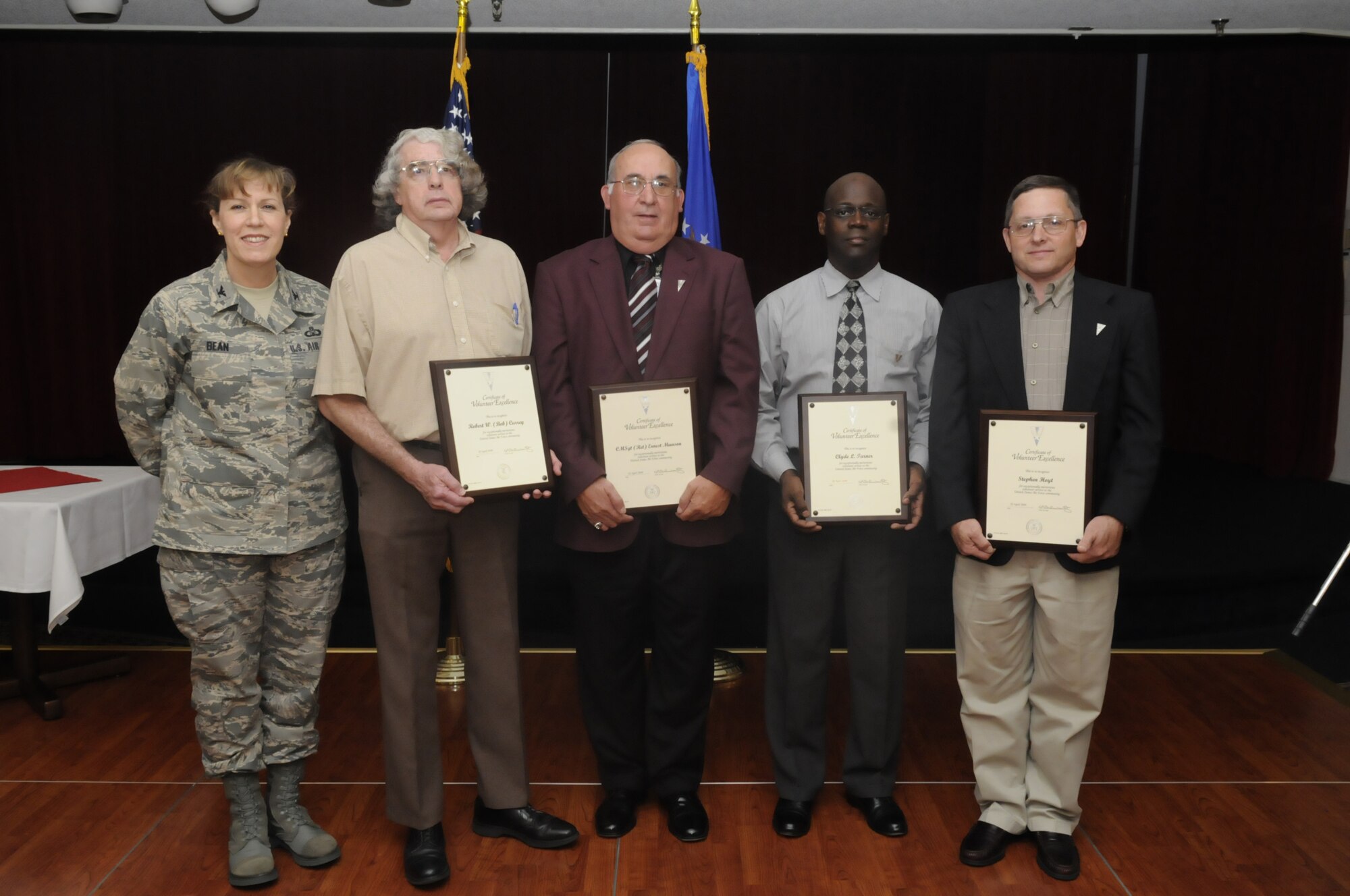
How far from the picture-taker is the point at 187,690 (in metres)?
3.67

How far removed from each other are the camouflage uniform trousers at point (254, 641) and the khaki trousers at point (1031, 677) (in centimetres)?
155

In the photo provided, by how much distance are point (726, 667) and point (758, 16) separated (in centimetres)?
491

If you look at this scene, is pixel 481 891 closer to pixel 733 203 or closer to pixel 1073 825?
pixel 1073 825

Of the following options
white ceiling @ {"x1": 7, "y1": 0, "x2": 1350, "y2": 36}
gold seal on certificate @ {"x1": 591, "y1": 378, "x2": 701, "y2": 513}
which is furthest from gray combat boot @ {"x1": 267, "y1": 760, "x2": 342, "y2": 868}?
white ceiling @ {"x1": 7, "y1": 0, "x2": 1350, "y2": 36}

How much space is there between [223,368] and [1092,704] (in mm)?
2157

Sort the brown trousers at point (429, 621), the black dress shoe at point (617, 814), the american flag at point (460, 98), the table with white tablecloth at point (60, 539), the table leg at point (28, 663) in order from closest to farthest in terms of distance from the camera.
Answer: the brown trousers at point (429, 621) < the black dress shoe at point (617, 814) < the table with white tablecloth at point (60, 539) < the table leg at point (28, 663) < the american flag at point (460, 98)

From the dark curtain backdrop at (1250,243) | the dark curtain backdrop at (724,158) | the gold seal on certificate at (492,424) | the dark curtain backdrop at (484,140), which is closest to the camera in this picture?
the gold seal on certificate at (492,424)

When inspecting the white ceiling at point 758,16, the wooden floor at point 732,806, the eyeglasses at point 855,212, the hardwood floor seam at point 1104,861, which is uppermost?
the white ceiling at point 758,16

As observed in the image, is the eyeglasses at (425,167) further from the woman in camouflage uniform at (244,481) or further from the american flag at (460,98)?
the american flag at (460,98)

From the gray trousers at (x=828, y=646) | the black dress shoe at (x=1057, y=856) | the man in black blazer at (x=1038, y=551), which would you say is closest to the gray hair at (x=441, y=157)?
the gray trousers at (x=828, y=646)

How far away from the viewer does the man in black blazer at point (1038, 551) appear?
245 centimetres

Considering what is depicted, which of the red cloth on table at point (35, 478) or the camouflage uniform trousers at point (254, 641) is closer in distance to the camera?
the camouflage uniform trousers at point (254, 641)

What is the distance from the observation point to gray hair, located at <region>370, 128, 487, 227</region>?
2.42 meters

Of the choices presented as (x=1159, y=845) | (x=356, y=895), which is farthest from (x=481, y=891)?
(x=1159, y=845)
